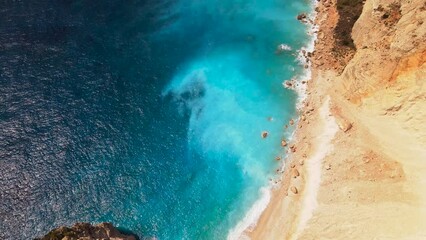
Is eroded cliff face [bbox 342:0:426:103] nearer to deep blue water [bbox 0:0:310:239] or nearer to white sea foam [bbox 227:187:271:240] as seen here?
deep blue water [bbox 0:0:310:239]

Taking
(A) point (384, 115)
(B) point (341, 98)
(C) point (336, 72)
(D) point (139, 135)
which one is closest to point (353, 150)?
(A) point (384, 115)

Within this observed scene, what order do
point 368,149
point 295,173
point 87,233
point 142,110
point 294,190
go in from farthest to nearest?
point 142,110, point 295,173, point 294,190, point 368,149, point 87,233

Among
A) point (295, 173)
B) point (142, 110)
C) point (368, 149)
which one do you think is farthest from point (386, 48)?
point (142, 110)

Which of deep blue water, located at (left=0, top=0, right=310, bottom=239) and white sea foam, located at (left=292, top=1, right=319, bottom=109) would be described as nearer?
deep blue water, located at (left=0, top=0, right=310, bottom=239)

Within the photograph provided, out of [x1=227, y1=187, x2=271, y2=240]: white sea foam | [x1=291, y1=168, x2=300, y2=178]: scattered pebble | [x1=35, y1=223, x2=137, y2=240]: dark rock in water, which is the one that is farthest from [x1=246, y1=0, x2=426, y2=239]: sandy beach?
[x1=35, y1=223, x2=137, y2=240]: dark rock in water

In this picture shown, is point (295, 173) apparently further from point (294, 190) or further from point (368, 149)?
point (368, 149)
